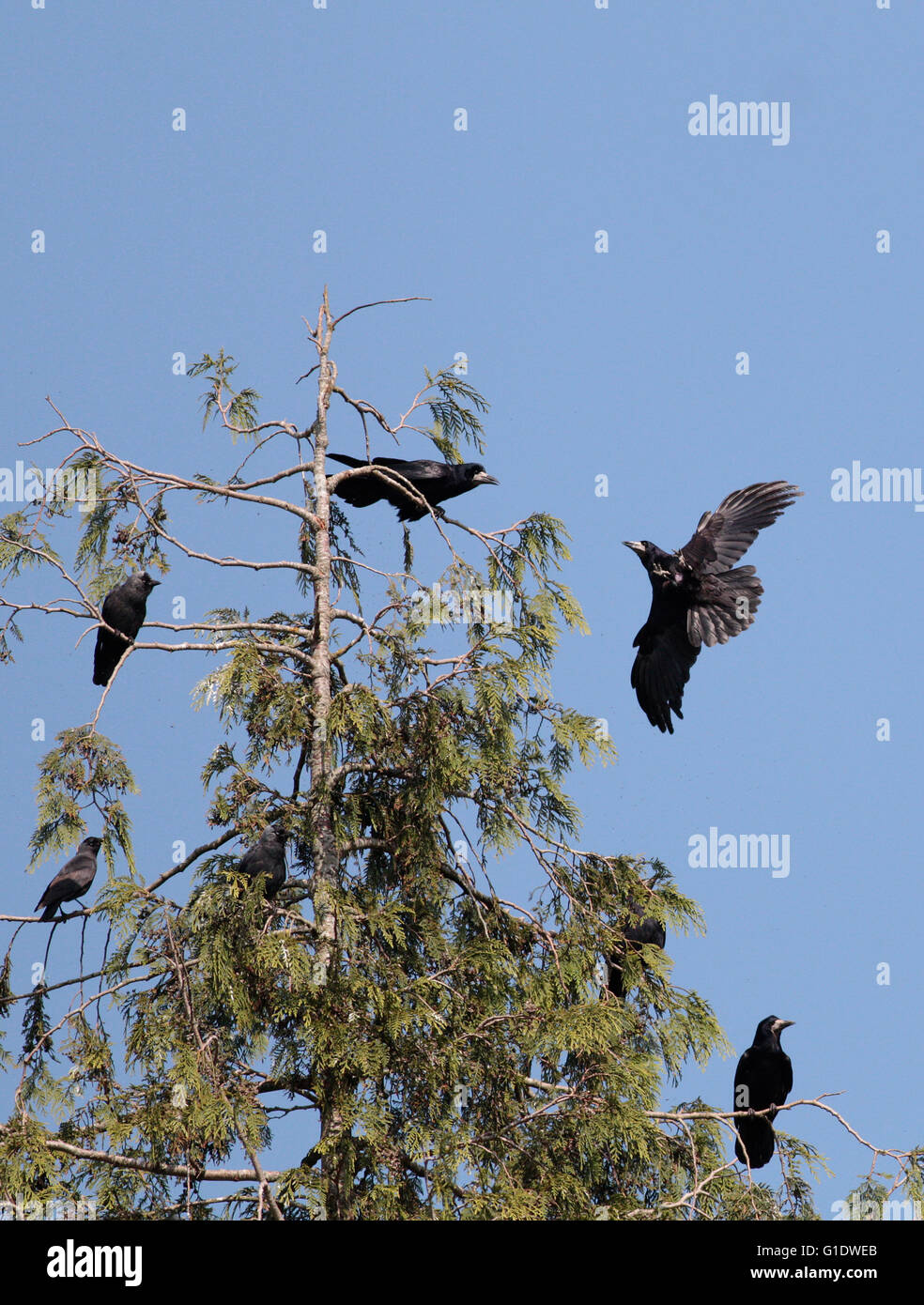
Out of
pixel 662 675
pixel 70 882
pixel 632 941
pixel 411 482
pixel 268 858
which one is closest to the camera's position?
pixel 268 858

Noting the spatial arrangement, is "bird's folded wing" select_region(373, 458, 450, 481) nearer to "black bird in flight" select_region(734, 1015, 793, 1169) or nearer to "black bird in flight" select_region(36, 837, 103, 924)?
"black bird in flight" select_region(36, 837, 103, 924)

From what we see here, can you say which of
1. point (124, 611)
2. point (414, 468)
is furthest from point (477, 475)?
point (124, 611)

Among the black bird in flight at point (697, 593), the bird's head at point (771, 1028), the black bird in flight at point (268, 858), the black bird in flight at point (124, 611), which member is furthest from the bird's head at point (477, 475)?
the bird's head at point (771, 1028)

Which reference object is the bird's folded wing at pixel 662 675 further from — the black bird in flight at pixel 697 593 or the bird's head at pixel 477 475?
the bird's head at pixel 477 475

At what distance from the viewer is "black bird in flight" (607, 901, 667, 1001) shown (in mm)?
7766

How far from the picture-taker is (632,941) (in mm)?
7727

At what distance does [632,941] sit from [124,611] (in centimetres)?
308

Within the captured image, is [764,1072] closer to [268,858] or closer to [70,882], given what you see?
[268,858]

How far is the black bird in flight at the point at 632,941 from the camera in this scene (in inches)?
306

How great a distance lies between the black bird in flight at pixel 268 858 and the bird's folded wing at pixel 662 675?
9.74 ft
